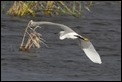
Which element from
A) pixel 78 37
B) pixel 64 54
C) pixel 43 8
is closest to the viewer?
pixel 78 37

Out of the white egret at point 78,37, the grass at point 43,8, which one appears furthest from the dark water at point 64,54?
the white egret at point 78,37

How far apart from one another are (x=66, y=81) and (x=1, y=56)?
6.80 feet

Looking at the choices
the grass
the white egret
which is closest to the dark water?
the grass

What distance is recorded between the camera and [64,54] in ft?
40.2

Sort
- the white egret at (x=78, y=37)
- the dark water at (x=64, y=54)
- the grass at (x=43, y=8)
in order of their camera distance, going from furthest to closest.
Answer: the grass at (x=43, y=8) → the dark water at (x=64, y=54) → the white egret at (x=78, y=37)

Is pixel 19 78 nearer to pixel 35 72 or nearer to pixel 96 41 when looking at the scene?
pixel 35 72

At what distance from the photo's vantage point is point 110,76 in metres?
10.7

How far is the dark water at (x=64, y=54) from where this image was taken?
1061cm

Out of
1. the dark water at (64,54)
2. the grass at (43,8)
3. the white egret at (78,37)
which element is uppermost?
the white egret at (78,37)

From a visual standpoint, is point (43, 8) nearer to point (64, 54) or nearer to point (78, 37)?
point (64, 54)

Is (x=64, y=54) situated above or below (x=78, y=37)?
below

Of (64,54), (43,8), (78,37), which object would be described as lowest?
(64,54)

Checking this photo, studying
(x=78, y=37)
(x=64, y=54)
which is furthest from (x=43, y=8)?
(x=78, y=37)

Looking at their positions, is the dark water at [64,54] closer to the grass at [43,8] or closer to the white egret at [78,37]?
the grass at [43,8]
